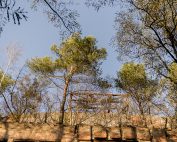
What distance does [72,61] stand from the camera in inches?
735

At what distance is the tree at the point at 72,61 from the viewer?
18.6 metres

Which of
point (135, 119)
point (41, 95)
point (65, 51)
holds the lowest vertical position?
point (135, 119)

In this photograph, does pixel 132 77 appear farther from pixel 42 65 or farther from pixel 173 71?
pixel 173 71

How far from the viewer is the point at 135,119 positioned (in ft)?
53.2

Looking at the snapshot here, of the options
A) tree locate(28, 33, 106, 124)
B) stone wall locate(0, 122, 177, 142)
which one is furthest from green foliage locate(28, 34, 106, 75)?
stone wall locate(0, 122, 177, 142)

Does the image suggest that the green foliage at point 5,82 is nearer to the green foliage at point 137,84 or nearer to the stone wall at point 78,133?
the green foliage at point 137,84

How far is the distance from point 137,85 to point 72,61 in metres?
4.53

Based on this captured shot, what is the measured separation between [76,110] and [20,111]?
3196mm

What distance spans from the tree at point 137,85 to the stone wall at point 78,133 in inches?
475

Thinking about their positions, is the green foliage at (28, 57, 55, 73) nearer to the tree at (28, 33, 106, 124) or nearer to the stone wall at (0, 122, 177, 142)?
the tree at (28, 33, 106, 124)

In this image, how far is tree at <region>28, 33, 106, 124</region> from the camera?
61.0ft

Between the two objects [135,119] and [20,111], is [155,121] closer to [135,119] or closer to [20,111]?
[135,119]

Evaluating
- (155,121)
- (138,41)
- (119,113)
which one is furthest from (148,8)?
(155,121)

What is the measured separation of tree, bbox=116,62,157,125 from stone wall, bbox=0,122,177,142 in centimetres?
1206
